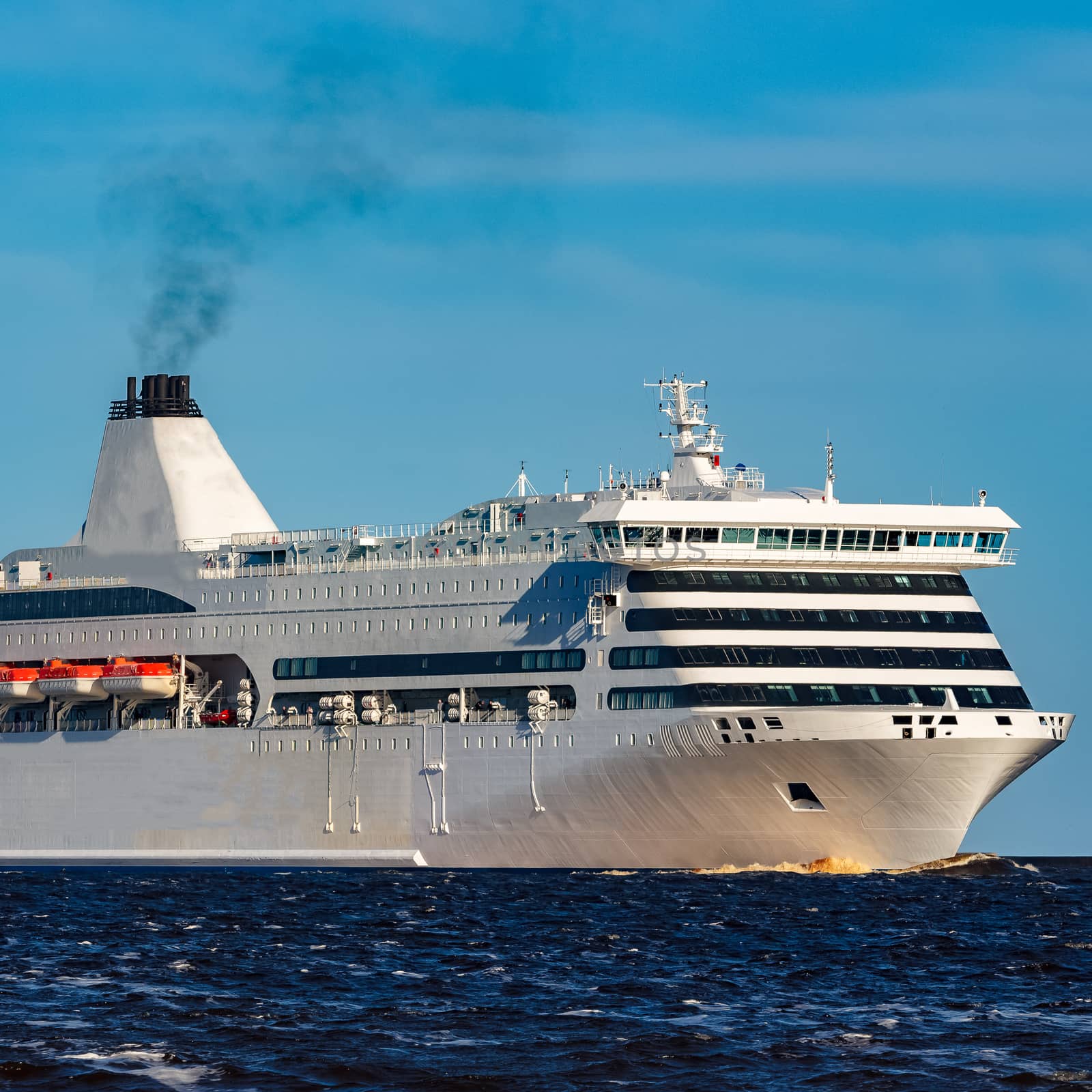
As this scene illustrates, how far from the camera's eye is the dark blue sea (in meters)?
30.6

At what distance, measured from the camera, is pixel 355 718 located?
65.0 metres

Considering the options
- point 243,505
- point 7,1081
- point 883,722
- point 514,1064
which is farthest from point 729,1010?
point 243,505

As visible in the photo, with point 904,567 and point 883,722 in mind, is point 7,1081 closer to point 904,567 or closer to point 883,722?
point 883,722

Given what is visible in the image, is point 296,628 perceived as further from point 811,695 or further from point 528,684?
point 811,695

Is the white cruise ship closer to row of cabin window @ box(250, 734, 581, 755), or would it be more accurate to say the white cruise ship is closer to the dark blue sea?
row of cabin window @ box(250, 734, 581, 755)

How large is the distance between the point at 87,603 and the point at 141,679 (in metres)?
4.62

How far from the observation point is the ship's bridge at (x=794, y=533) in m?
59.1

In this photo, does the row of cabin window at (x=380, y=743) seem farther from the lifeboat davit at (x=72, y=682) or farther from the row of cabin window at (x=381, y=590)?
the lifeboat davit at (x=72, y=682)

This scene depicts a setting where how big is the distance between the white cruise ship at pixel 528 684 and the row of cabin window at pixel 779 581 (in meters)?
0.09

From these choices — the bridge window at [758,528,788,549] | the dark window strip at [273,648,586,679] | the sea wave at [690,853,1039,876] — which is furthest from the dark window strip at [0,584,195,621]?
the bridge window at [758,528,788,549]

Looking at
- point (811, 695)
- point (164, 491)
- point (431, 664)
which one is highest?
point (164, 491)

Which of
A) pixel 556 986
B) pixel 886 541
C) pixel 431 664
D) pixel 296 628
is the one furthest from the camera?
pixel 296 628

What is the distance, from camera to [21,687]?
7244 cm

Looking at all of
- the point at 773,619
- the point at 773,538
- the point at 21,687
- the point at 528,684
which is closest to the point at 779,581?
the point at 773,538
